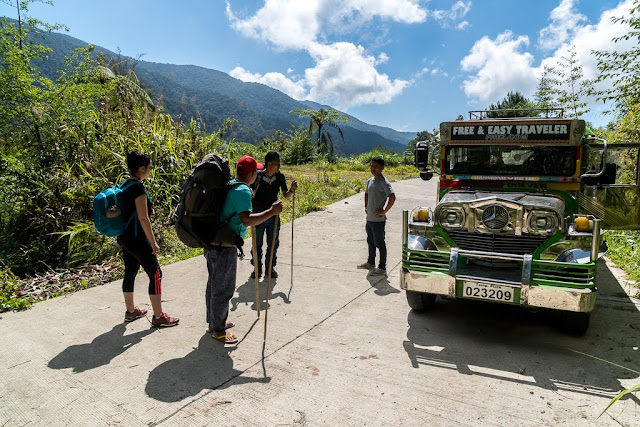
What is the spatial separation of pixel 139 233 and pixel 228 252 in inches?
40.3

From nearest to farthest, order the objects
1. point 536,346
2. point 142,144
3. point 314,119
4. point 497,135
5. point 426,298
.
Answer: point 536,346 < point 426,298 < point 497,135 < point 142,144 < point 314,119

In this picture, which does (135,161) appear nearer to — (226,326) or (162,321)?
(162,321)

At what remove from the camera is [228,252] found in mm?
3781

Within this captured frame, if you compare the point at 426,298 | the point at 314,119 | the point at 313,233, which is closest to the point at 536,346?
the point at 426,298

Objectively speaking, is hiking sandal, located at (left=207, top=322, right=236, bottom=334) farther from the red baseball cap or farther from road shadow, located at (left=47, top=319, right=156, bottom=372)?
the red baseball cap

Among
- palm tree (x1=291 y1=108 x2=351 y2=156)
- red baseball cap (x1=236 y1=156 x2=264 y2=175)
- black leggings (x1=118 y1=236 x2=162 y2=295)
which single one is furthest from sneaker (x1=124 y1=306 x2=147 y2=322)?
palm tree (x1=291 y1=108 x2=351 y2=156)

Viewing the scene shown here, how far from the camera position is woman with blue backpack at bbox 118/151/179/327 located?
3947 millimetres

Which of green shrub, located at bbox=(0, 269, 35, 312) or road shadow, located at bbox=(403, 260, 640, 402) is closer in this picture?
road shadow, located at bbox=(403, 260, 640, 402)

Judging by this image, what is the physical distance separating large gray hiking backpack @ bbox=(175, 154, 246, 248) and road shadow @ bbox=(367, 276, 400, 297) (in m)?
2.60

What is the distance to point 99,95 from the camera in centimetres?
922

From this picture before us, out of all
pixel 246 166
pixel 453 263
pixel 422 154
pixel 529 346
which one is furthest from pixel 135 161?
pixel 529 346

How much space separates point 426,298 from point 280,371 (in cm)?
205

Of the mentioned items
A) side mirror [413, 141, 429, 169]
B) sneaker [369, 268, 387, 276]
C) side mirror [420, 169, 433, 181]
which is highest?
side mirror [413, 141, 429, 169]

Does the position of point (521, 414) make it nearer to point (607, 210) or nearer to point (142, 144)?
point (607, 210)
